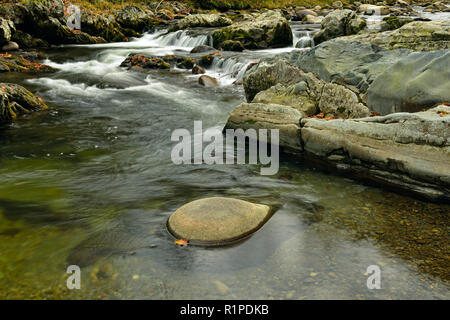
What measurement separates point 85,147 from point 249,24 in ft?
61.7

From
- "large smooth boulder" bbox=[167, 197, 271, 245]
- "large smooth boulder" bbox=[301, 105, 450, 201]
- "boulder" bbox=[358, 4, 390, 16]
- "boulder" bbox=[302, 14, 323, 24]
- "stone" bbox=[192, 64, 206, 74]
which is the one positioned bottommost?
"large smooth boulder" bbox=[167, 197, 271, 245]

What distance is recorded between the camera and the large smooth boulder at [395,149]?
18.1ft

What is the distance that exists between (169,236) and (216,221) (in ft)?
2.31

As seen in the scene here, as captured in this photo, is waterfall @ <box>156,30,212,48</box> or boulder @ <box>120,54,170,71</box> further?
waterfall @ <box>156,30,212,48</box>

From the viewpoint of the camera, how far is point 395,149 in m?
5.98

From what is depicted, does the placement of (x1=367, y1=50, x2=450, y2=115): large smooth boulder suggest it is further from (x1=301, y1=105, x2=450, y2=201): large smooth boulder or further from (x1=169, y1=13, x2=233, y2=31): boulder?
(x1=169, y1=13, x2=233, y2=31): boulder

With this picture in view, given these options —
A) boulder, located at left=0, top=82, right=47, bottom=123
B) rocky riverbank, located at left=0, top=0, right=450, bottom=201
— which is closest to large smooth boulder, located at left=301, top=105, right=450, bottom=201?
rocky riverbank, located at left=0, top=0, right=450, bottom=201

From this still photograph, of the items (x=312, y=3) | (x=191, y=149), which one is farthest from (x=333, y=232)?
(x=312, y=3)

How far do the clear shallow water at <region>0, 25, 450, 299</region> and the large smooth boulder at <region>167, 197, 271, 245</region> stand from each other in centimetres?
15

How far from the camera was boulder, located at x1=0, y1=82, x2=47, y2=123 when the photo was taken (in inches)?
421

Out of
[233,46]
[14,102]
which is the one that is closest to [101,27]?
[233,46]

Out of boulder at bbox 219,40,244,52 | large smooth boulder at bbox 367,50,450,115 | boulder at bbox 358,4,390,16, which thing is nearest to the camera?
large smooth boulder at bbox 367,50,450,115

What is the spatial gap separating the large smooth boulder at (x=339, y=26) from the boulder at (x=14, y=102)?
615 inches

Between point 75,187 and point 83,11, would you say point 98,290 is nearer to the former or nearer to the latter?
point 75,187
